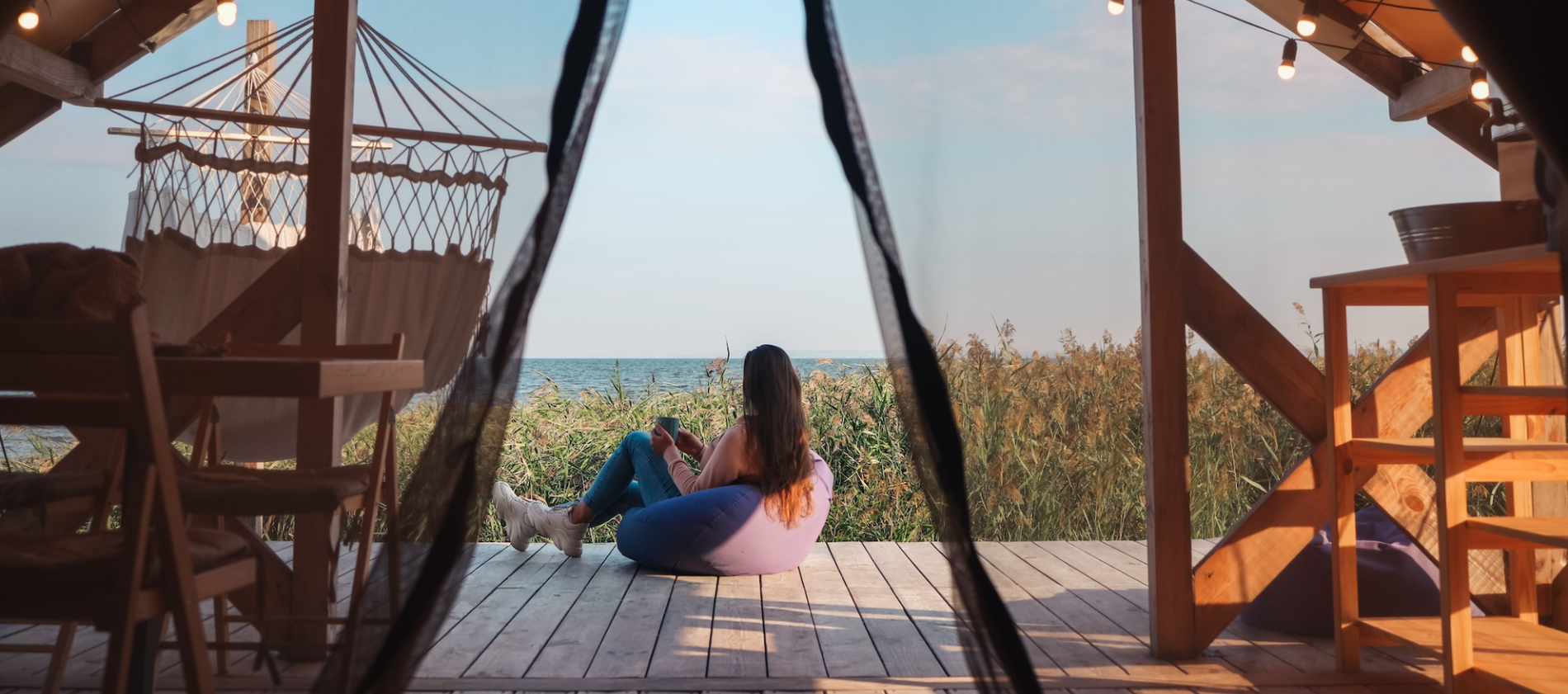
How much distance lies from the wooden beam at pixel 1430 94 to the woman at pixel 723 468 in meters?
2.20

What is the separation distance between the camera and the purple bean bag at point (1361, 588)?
8.31ft

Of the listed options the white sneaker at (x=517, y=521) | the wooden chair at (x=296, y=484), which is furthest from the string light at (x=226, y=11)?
the white sneaker at (x=517, y=521)

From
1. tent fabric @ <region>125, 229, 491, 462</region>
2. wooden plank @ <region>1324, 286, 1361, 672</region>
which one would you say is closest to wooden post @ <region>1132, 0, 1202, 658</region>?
wooden plank @ <region>1324, 286, 1361, 672</region>

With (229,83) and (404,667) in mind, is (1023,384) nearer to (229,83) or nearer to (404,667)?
(404,667)

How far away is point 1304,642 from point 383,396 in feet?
7.72

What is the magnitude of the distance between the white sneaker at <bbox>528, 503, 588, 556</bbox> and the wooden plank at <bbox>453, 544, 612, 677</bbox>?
57mm

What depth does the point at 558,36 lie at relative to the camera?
5.85 ft

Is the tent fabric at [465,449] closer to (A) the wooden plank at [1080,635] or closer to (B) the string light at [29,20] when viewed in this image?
(A) the wooden plank at [1080,635]

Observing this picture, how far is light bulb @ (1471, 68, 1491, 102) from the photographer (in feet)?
8.89

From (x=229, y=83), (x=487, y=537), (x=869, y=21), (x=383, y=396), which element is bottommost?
(x=487, y=537)

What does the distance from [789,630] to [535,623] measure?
70 centimetres

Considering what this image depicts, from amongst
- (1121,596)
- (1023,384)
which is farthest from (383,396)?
(1121,596)

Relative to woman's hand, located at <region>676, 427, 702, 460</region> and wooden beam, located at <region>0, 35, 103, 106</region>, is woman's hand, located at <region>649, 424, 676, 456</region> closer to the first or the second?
woman's hand, located at <region>676, 427, 702, 460</region>

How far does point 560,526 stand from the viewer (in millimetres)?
3627
